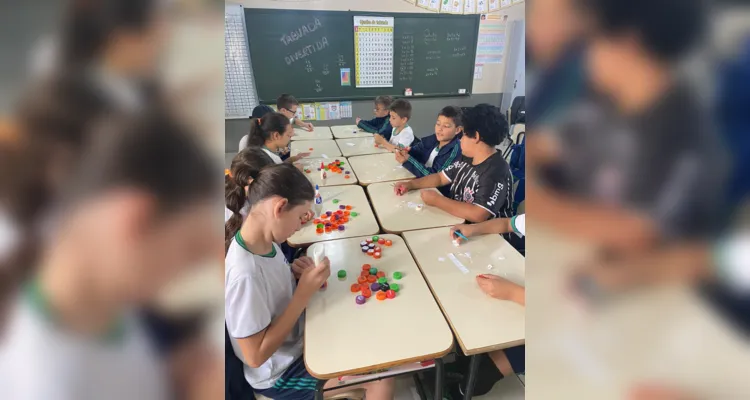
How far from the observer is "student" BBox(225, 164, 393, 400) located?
1.06 metres

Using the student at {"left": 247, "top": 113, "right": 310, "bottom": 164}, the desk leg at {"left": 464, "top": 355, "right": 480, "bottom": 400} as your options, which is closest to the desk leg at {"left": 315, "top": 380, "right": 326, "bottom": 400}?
the desk leg at {"left": 464, "top": 355, "right": 480, "bottom": 400}

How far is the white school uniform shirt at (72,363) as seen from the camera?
6.5 inches

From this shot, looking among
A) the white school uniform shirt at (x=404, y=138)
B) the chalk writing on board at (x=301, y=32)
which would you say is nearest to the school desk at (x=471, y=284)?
the white school uniform shirt at (x=404, y=138)

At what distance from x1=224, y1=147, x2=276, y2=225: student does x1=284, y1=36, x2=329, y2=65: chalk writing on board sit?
9.60ft

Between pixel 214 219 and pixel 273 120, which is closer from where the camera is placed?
pixel 214 219

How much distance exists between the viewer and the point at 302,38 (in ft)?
14.2

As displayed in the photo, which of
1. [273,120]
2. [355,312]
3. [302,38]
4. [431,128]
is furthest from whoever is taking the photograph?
[431,128]

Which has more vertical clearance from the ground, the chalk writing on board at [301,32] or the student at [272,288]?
the chalk writing on board at [301,32]

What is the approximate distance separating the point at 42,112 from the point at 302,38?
15.1ft

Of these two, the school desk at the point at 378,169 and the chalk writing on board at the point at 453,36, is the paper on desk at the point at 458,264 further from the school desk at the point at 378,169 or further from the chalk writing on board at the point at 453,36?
the chalk writing on board at the point at 453,36

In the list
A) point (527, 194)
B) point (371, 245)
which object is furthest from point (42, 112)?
point (371, 245)

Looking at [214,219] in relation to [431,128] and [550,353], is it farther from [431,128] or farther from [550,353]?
[431,128]

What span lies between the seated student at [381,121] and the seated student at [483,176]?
190 centimetres

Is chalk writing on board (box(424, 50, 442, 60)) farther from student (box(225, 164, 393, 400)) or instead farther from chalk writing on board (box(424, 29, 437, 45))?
student (box(225, 164, 393, 400))
